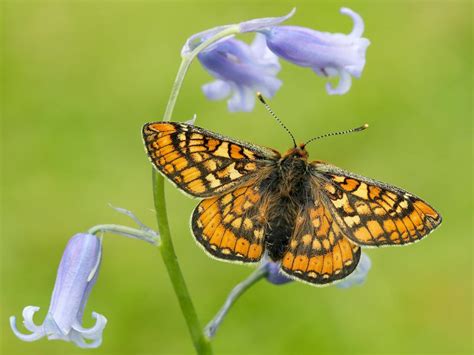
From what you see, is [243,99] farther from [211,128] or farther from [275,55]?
[211,128]

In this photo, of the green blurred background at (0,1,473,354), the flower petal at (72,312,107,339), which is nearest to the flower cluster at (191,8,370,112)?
the flower petal at (72,312,107,339)

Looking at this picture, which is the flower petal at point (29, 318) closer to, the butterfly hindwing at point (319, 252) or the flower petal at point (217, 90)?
the butterfly hindwing at point (319, 252)

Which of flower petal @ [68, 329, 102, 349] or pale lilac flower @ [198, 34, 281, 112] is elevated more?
pale lilac flower @ [198, 34, 281, 112]

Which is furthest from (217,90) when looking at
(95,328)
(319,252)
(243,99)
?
(95,328)

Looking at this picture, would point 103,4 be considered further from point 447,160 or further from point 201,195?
point 201,195

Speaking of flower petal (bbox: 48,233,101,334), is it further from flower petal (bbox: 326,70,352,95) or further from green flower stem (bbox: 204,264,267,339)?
flower petal (bbox: 326,70,352,95)

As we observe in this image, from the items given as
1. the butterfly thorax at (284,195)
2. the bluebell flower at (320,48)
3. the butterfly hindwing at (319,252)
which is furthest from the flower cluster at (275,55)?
the butterfly hindwing at (319,252)
